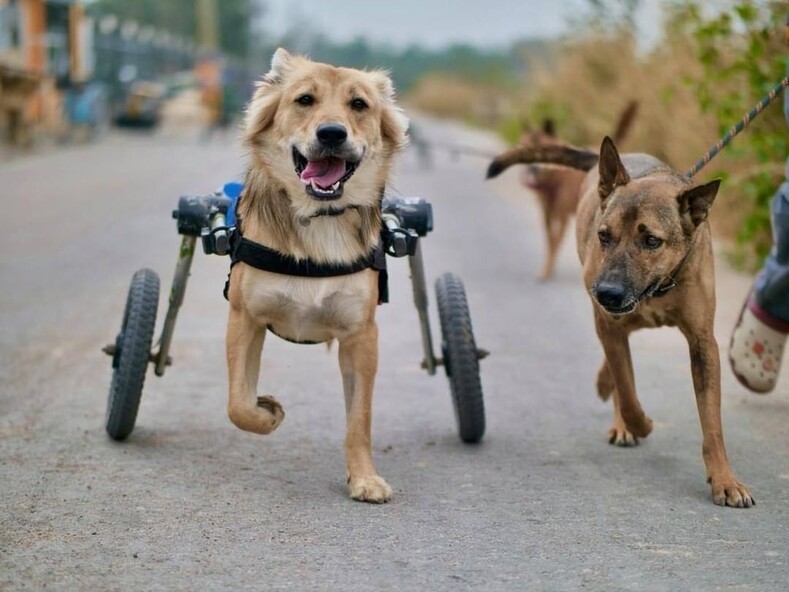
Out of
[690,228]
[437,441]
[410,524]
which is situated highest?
[690,228]

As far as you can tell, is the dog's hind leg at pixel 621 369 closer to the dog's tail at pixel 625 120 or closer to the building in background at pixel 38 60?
the dog's tail at pixel 625 120

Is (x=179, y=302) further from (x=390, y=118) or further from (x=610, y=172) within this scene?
(x=610, y=172)

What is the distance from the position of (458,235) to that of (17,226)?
15.3 ft

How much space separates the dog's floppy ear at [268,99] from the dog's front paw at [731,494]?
2131 mm

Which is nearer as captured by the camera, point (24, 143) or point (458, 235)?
point (458, 235)

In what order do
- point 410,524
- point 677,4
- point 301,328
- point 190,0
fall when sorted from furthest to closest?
1. point 190,0
2. point 677,4
3. point 301,328
4. point 410,524

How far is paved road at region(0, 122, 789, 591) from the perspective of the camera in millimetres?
4191

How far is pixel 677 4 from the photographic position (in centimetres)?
1188

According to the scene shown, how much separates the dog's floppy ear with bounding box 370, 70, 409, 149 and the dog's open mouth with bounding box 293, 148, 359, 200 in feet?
1.05

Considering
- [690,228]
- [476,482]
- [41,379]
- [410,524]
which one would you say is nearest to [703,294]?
[690,228]

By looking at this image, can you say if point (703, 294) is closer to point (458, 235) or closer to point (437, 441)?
point (437, 441)

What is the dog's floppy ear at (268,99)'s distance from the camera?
5227 mm

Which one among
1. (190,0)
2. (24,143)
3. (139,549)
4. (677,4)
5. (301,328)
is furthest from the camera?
(190,0)

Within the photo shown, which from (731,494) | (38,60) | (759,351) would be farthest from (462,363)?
(38,60)
